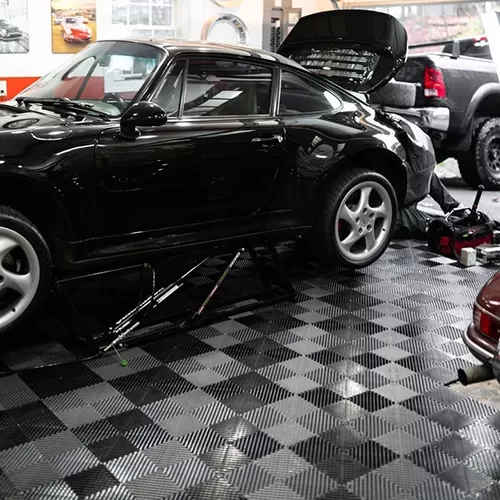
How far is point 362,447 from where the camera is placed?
2891 millimetres

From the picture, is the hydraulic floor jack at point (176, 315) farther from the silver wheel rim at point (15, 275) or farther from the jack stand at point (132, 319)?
the silver wheel rim at point (15, 275)

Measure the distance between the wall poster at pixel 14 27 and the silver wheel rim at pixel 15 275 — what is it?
3.34m

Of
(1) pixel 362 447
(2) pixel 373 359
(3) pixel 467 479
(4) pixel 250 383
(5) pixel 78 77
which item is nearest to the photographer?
(3) pixel 467 479

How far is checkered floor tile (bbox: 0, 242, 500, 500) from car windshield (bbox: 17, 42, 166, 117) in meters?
1.28

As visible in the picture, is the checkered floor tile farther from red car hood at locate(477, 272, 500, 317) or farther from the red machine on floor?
the red machine on floor

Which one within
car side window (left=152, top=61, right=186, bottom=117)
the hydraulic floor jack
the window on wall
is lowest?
the hydraulic floor jack

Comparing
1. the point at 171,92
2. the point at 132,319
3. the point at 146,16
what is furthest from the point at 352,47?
the point at 146,16

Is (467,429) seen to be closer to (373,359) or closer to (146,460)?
(373,359)

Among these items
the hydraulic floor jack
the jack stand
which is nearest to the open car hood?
the hydraulic floor jack

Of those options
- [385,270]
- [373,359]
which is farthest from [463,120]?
[373,359]

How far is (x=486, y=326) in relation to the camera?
300 cm

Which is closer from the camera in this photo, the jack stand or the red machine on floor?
the jack stand

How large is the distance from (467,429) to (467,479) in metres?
0.37

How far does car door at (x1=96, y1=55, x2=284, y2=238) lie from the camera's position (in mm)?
3699
